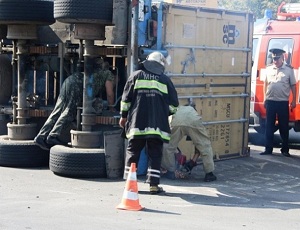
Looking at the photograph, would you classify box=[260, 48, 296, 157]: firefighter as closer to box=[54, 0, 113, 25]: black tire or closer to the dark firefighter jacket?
box=[54, 0, 113, 25]: black tire

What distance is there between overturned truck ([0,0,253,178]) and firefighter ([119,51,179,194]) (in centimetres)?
106

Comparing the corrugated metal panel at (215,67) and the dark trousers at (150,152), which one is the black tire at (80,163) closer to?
the dark trousers at (150,152)

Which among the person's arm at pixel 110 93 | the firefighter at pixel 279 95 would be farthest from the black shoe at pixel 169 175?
the firefighter at pixel 279 95

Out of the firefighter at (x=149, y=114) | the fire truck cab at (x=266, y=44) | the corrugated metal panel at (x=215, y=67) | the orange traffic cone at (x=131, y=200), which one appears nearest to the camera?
the orange traffic cone at (x=131, y=200)

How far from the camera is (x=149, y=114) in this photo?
9.05 metres

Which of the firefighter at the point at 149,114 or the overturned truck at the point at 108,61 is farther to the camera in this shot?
the overturned truck at the point at 108,61

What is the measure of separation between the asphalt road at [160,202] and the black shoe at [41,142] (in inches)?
14.1

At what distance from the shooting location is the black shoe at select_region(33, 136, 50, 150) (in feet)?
35.2

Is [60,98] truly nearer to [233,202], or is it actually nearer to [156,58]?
[156,58]

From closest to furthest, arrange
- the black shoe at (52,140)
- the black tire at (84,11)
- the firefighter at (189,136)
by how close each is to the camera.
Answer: the black tire at (84,11) → the firefighter at (189,136) → the black shoe at (52,140)

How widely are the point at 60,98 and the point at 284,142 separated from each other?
4.67 m

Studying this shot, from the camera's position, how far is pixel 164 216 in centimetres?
780

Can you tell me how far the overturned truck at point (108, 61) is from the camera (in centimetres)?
1007

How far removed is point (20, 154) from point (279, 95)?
4986 mm
